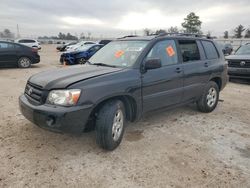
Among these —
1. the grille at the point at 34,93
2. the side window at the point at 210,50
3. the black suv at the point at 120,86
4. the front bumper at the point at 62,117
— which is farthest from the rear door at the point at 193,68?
the grille at the point at 34,93

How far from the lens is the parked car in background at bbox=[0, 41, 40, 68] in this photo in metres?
11.8

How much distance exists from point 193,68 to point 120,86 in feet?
6.74

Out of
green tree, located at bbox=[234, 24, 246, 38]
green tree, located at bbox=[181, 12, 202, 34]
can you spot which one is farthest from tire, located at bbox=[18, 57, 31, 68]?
green tree, located at bbox=[234, 24, 246, 38]

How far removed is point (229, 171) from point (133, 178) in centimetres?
129

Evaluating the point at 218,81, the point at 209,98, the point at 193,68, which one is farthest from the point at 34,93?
the point at 218,81

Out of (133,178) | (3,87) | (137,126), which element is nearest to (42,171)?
(133,178)

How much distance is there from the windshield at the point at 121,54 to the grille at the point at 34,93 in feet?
4.32

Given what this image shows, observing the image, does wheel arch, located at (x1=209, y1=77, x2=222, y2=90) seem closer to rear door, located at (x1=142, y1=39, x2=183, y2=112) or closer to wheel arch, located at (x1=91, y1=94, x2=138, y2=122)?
rear door, located at (x1=142, y1=39, x2=183, y2=112)

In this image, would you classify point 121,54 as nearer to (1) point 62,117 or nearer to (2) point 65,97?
(2) point 65,97

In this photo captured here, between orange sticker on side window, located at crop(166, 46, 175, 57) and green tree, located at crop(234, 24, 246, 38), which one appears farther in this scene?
green tree, located at crop(234, 24, 246, 38)

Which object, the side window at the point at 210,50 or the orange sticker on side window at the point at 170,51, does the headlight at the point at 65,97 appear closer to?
the orange sticker on side window at the point at 170,51

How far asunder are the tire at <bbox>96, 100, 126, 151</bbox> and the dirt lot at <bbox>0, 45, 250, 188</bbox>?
0.18 m

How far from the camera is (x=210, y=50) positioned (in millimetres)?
5605

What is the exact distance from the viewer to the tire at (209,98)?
543cm
